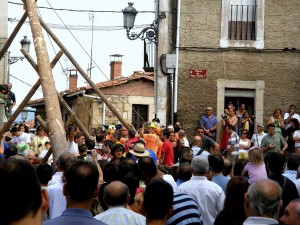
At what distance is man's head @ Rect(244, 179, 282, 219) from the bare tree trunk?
6.29 meters

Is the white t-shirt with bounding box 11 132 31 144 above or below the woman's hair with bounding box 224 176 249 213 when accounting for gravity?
below

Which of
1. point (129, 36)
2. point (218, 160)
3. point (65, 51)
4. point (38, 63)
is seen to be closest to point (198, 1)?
point (129, 36)

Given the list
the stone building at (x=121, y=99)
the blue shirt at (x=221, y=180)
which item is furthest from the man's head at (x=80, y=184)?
the stone building at (x=121, y=99)

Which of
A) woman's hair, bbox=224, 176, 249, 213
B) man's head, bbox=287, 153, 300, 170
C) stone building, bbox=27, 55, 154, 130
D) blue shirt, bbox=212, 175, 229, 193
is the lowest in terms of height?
stone building, bbox=27, 55, 154, 130

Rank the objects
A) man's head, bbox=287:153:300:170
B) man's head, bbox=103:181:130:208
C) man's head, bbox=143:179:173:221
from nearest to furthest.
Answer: man's head, bbox=143:179:173:221, man's head, bbox=103:181:130:208, man's head, bbox=287:153:300:170

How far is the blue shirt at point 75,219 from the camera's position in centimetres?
464

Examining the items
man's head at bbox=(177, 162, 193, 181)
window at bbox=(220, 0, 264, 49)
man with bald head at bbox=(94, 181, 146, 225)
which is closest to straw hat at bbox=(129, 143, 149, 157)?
man's head at bbox=(177, 162, 193, 181)

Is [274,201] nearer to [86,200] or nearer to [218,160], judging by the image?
[86,200]

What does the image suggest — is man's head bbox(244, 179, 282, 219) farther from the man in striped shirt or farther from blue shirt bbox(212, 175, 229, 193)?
blue shirt bbox(212, 175, 229, 193)

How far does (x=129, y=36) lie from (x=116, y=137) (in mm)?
6124

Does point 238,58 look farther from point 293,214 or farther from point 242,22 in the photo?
point 293,214

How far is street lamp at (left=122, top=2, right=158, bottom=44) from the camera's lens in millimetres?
21453

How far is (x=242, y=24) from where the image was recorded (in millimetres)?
21906

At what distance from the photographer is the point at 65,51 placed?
1355cm
